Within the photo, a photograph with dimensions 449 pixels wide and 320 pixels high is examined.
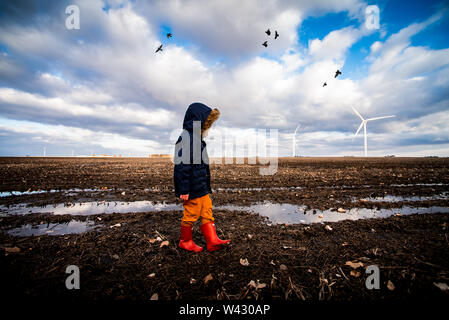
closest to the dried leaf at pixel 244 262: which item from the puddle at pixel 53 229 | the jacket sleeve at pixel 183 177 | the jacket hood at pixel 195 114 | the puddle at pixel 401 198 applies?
the jacket sleeve at pixel 183 177

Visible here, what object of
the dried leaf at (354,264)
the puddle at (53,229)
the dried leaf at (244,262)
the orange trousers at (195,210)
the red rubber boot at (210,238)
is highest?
the orange trousers at (195,210)

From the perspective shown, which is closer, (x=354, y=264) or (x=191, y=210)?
(x=354, y=264)

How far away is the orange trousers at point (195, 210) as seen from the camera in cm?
468

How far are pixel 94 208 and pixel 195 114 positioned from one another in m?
7.21

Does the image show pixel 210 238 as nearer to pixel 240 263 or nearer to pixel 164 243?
pixel 240 263

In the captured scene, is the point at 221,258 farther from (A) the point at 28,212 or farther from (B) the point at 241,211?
(A) the point at 28,212

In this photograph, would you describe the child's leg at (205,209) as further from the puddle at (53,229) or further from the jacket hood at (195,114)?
the puddle at (53,229)

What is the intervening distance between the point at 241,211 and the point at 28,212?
27.6 ft

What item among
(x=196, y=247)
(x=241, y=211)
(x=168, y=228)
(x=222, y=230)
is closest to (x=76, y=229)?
(x=168, y=228)

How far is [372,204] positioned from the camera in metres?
8.97

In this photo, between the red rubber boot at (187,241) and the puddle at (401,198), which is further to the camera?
the puddle at (401,198)

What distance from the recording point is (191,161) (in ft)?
15.2

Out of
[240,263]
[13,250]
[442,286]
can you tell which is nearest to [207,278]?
[240,263]
